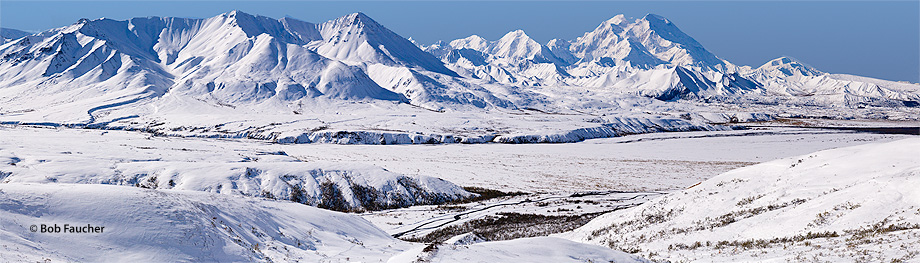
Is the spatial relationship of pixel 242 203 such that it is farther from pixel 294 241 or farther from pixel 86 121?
pixel 86 121

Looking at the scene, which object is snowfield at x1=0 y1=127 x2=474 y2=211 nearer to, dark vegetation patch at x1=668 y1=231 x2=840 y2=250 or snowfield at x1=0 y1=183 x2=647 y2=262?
A: snowfield at x1=0 y1=183 x2=647 y2=262

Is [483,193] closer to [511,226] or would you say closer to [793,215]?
[511,226]

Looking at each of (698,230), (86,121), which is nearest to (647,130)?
(698,230)

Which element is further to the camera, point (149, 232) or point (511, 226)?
point (511, 226)

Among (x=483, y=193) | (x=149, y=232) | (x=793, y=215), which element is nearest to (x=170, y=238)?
(x=149, y=232)

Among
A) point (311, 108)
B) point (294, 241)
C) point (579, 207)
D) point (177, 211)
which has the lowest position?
point (579, 207)

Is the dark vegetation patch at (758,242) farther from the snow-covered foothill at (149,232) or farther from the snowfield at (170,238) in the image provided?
the snow-covered foothill at (149,232)

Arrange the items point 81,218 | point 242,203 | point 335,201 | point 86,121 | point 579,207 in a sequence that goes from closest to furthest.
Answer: point 81,218
point 242,203
point 579,207
point 335,201
point 86,121

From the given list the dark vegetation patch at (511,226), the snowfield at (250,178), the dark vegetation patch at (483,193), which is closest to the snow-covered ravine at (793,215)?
the dark vegetation patch at (511,226)
